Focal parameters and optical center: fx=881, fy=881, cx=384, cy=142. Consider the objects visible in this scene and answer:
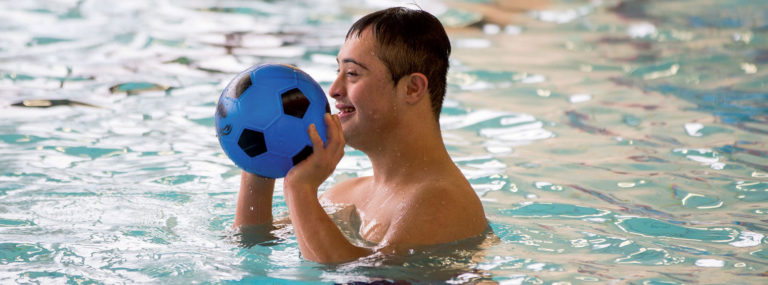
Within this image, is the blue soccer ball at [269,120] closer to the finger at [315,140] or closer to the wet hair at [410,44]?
the finger at [315,140]

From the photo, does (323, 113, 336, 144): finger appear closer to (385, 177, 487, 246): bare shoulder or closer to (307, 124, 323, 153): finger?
(307, 124, 323, 153): finger

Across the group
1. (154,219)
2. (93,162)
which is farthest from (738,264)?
(93,162)

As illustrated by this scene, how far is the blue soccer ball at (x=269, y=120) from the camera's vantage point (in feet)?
11.3

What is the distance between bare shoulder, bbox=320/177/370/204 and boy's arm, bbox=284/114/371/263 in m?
0.83

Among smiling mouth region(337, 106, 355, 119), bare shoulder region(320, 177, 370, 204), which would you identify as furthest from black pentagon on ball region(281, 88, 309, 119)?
bare shoulder region(320, 177, 370, 204)

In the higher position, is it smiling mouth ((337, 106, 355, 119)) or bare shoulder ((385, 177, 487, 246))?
smiling mouth ((337, 106, 355, 119))

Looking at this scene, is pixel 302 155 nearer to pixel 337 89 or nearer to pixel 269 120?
pixel 269 120

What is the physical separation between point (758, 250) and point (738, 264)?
235 mm

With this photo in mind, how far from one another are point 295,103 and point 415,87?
0.58m

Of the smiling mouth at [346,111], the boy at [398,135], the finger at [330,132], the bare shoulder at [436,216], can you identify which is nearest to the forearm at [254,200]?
the boy at [398,135]

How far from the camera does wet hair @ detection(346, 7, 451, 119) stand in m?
3.71

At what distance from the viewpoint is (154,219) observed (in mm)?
4520

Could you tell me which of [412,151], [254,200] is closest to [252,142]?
[254,200]

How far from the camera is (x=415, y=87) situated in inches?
149
